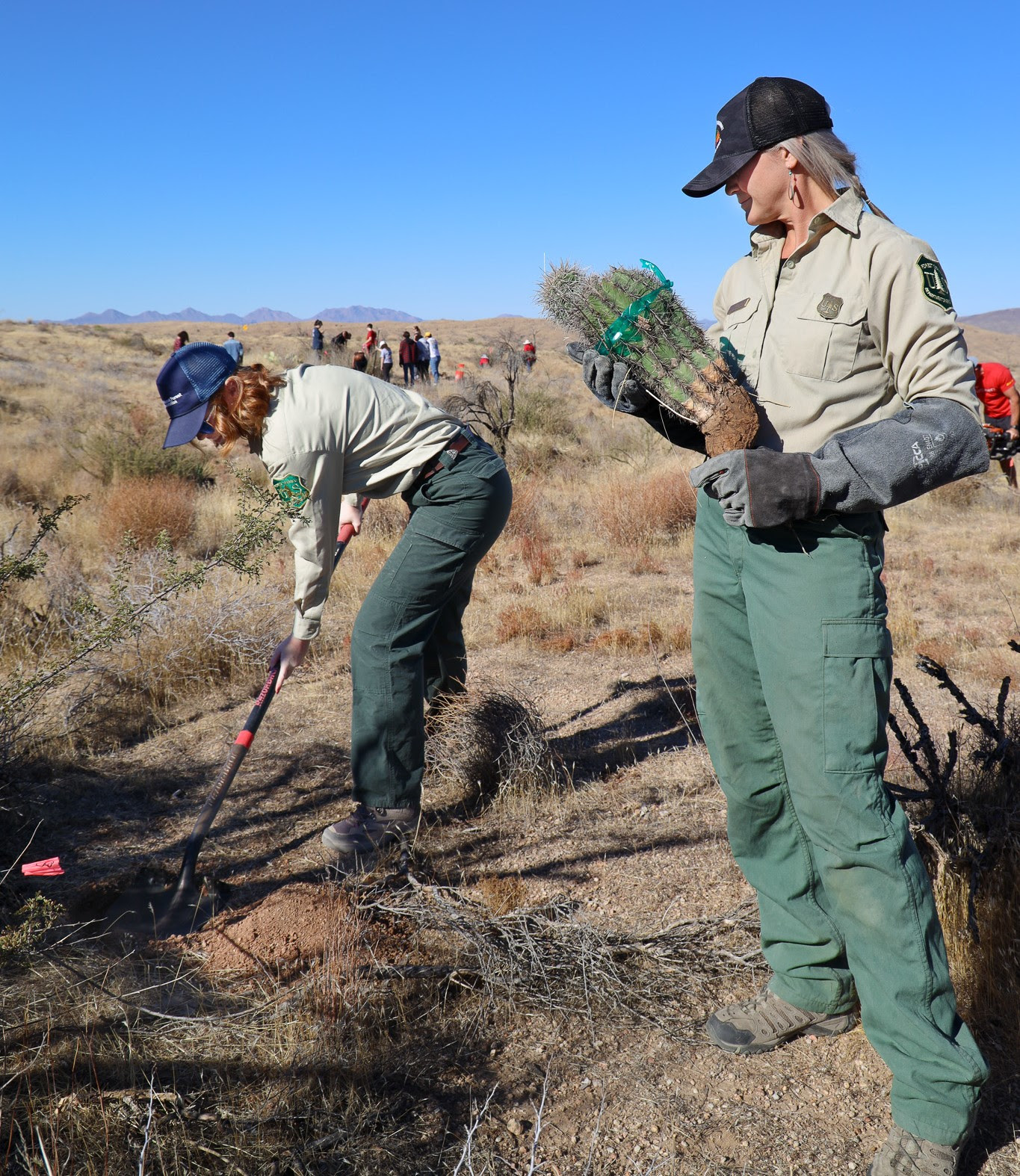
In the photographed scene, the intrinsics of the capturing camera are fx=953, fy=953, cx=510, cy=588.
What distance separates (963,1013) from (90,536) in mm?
7642

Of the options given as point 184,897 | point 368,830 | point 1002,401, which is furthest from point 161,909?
point 1002,401

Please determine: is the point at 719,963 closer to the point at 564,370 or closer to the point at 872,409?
the point at 872,409

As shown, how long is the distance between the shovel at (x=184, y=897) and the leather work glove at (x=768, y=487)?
6.03ft

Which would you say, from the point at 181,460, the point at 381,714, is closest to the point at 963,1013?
the point at 381,714

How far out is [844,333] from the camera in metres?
1.87

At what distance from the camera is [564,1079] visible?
231 centimetres

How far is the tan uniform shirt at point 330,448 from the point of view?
3.14 meters

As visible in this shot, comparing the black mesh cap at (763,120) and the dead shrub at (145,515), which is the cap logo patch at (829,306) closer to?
the black mesh cap at (763,120)

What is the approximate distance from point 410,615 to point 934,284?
209cm

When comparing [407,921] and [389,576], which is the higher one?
[389,576]

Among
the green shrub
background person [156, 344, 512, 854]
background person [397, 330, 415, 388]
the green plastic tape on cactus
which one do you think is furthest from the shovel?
background person [397, 330, 415, 388]

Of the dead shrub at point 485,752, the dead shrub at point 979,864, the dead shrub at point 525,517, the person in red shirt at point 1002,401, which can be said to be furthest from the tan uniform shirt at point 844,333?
the dead shrub at point 525,517

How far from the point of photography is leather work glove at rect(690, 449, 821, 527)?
1.79 m

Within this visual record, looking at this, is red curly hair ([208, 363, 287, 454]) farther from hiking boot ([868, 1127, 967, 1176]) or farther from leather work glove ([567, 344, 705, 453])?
hiking boot ([868, 1127, 967, 1176])
